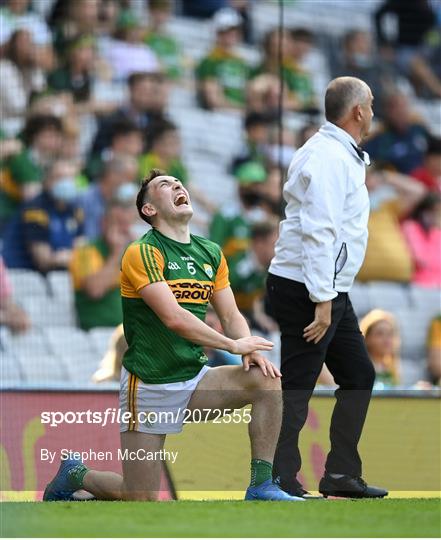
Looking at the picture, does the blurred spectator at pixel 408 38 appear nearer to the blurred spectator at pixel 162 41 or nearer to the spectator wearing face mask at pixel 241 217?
the blurred spectator at pixel 162 41

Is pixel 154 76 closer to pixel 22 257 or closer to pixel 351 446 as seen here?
pixel 22 257

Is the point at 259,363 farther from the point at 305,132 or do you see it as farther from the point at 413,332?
the point at 413,332

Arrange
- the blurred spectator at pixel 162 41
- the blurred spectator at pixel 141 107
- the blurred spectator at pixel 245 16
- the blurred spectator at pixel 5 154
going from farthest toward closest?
the blurred spectator at pixel 245 16, the blurred spectator at pixel 162 41, the blurred spectator at pixel 141 107, the blurred spectator at pixel 5 154

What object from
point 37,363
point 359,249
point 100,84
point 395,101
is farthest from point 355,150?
point 395,101

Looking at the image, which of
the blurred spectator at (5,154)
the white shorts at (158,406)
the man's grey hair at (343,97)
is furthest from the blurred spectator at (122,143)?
the white shorts at (158,406)

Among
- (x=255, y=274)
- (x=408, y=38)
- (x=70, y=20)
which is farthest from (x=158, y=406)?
(x=408, y=38)

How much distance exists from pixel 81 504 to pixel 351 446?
51.3 inches

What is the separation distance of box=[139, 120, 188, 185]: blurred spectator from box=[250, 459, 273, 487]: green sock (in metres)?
5.05

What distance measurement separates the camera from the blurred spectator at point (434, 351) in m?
9.97

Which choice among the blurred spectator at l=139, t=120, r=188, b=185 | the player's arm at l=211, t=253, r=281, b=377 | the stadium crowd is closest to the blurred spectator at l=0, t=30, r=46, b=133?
the stadium crowd

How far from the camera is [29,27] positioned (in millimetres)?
10469

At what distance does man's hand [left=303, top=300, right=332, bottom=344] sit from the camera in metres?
5.70

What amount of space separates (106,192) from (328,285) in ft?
14.4

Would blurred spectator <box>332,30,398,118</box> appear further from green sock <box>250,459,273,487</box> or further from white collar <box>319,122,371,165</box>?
green sock <box>250,459,273,487</box>
